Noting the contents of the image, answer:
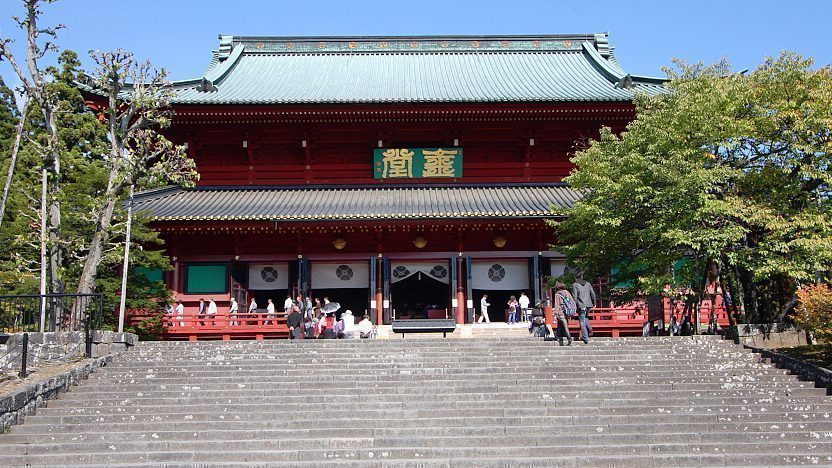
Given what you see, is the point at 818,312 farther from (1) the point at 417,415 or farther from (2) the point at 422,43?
(2) the point at 422,43

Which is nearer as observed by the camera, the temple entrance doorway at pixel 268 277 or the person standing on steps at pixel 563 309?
the person standing on steps at pixel 563 309

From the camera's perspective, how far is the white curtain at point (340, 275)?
22203 millimetres

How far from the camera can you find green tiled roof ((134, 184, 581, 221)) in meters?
19.7

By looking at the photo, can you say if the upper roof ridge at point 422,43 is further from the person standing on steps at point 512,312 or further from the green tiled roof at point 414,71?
the person standing on steps at point 512,312

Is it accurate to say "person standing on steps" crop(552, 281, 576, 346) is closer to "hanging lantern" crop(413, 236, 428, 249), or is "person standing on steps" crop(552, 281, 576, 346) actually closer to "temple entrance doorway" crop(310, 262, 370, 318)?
"hanging lantern" crop(413, 236, 428, 249)

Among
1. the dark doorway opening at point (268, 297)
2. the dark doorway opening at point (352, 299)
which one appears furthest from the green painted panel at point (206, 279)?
the dark doorway opening at point (352, 299)

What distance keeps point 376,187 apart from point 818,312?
14159 mm

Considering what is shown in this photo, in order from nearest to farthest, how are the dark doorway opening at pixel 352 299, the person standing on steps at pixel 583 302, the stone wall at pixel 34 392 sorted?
1. the stone wall at pixel 34 392
2. the person standing on steps at pixel 583 302
3. the dark doorway opening at pixel 352 299

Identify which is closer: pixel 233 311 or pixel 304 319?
pixel 304 319

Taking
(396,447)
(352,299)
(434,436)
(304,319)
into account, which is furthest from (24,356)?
(352,299)

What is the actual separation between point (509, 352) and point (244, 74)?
19.3 meters

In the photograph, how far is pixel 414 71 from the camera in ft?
94.6

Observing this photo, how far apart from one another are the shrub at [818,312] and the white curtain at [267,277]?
47.7ft

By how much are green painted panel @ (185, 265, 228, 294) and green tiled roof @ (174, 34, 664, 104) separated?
17.2ft
